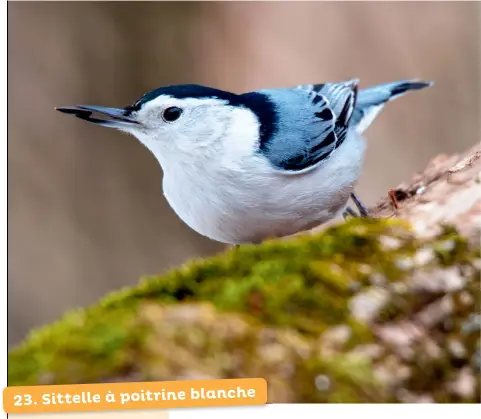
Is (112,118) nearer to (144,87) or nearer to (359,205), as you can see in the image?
(144,87)

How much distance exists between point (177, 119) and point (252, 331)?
0.63 meters

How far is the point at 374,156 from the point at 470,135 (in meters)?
0.31

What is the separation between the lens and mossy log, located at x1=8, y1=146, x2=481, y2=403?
0.90 metres

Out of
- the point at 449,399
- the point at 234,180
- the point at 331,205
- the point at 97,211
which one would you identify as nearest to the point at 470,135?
the point at 331,205

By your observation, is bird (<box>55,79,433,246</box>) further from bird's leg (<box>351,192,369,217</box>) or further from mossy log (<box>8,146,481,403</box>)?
mossy log (<box>8,146,481,403</box>)

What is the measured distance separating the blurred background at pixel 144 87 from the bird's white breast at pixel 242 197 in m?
0.29

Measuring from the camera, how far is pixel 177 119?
1.35 m

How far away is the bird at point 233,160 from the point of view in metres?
1.34

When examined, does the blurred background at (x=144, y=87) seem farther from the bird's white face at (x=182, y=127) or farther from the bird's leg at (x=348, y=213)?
the bird's white face at (x=182, y=127)

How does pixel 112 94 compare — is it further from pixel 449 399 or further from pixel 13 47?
pixel 449 399

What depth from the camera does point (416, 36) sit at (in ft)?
5.88

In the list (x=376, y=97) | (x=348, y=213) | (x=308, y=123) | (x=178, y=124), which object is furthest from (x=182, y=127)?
(x=376, y=97)

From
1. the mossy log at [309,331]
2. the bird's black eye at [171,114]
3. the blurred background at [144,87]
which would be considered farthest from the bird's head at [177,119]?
the mossy log at [309,331]

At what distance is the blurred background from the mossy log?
0.69m
